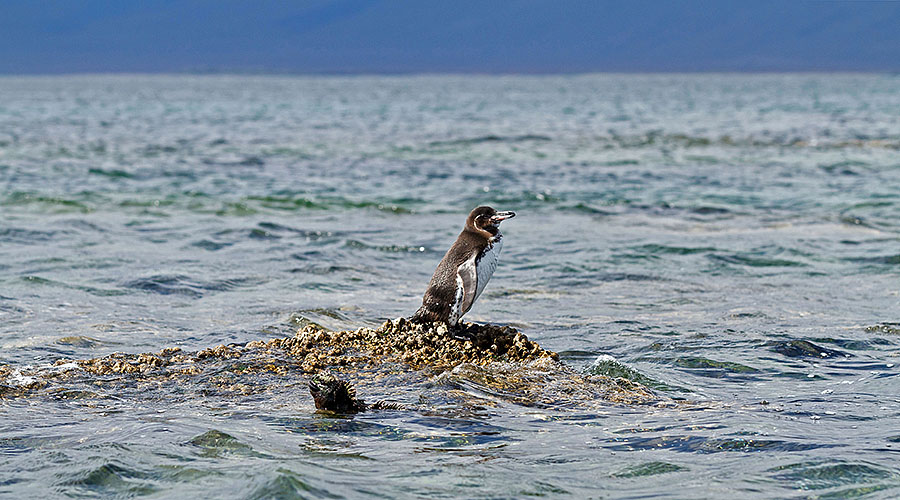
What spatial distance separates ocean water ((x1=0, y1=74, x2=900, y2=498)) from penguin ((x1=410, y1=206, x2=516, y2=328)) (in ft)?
2.97

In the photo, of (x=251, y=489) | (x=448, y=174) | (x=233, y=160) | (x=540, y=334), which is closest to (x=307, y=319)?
(x=540, y=334)

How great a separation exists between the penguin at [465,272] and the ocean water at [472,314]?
0.90 m

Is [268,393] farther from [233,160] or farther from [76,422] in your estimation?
[233,160]

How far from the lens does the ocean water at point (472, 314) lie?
5.91 meters

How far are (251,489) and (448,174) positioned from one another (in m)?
20.6

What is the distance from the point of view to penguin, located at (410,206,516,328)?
27.2 feet

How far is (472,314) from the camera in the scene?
11.1m

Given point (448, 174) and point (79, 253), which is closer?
point (79, 253)

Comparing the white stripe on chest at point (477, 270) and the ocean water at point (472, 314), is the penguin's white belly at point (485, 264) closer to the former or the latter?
the white stripe on chest at point (477, 270)

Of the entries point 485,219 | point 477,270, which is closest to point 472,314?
point 485,219

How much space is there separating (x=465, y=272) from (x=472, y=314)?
9.33 ft

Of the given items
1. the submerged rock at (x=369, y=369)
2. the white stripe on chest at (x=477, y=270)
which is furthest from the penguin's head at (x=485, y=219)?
the submerged rock at (x=369, y=369)

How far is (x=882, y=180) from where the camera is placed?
23250 mm

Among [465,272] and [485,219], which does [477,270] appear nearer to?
[465,272]
